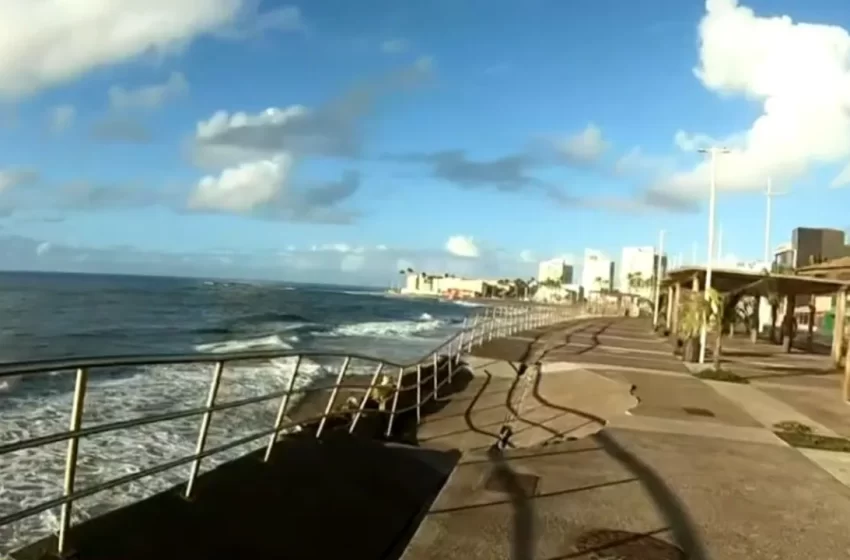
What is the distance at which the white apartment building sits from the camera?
151500mm

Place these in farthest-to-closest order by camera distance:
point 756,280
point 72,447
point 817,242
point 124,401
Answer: point 817,242
point 756,280
point 124,401
point 72,447

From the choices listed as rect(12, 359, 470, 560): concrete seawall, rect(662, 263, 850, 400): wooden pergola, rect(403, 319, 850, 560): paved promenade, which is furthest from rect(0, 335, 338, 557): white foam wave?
rect(662, 263, 850, 400): wooden pergola

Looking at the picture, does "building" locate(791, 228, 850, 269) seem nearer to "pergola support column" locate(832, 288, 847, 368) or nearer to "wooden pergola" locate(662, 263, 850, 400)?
"wooden pergola" locate(662, 263, 850, 400)

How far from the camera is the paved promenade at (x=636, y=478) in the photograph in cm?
559

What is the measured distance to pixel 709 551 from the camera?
5523 mm

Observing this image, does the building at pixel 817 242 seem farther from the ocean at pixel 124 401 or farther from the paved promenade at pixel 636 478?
the paved promenade at pixel 636 478

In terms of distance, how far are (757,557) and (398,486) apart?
294 centimetres

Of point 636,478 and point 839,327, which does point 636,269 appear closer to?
point 839,327

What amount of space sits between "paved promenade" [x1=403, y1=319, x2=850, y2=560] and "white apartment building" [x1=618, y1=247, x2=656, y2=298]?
433 ft

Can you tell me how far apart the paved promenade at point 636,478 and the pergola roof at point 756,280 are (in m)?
12.0

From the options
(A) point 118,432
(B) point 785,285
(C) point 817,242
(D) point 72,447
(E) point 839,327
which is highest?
(C) point 817,242

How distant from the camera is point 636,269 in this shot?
170 m

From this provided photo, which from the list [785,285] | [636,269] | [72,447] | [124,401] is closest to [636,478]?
[72,447]

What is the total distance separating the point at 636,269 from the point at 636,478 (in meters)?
168
